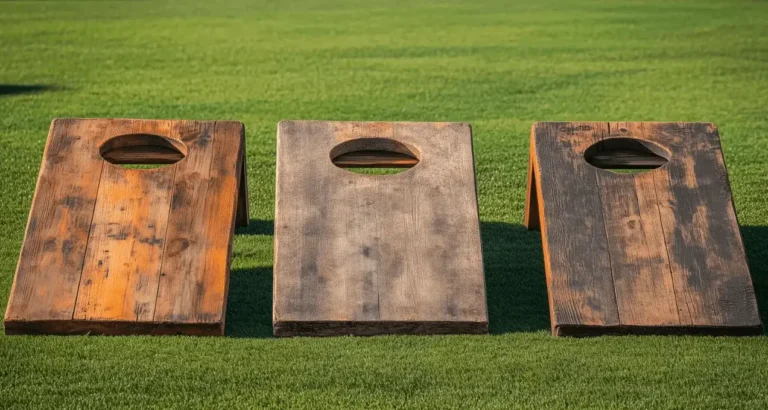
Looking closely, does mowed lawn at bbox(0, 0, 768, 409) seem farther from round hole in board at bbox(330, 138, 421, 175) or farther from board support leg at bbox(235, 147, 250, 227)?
round hole in board at bbox(330, 138, 421, 175)

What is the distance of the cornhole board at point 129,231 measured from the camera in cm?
402

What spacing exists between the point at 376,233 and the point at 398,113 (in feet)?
10.7

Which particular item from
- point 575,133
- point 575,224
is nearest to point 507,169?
point 575,133

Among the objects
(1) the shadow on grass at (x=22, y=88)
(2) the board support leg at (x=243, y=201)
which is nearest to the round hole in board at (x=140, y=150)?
(2) the board support leg at (x=243, y=201)

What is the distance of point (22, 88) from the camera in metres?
8.07

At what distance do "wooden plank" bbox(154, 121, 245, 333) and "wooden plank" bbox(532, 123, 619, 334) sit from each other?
125 cm

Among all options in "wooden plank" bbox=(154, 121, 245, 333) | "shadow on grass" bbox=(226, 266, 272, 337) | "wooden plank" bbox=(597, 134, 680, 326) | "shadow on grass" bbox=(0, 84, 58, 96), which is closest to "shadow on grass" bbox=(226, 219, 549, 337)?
"shadow on grass" bbox=(226, 266, 272, 337)

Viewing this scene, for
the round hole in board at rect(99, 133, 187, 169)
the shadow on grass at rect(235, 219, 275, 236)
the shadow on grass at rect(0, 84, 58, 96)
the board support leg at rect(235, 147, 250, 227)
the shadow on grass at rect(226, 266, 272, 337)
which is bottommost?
the shadow on grass at rect(226, 266, 272, 337)

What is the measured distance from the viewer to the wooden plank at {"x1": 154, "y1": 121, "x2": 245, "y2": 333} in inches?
160

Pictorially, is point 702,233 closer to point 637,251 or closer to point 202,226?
point 637,251

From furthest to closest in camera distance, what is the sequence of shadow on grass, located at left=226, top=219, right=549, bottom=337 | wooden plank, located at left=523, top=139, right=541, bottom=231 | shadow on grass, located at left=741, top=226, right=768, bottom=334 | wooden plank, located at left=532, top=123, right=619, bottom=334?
wooden plank, located at left=523, top=139, right=541, bottom=231 < shadow on grass, located at left=741, top=226, right=768, bottom=334 < shadow on grass, located at left=226, top=219, right=549, bottom=337 < wooden plank, located at left=532, top=123, right=619, bottom=334

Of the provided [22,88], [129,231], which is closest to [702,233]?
[129,231]

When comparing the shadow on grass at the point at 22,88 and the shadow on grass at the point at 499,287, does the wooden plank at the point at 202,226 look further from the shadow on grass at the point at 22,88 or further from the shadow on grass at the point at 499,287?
the shadow on grass at the point at 22,88

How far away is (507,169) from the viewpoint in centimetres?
630
